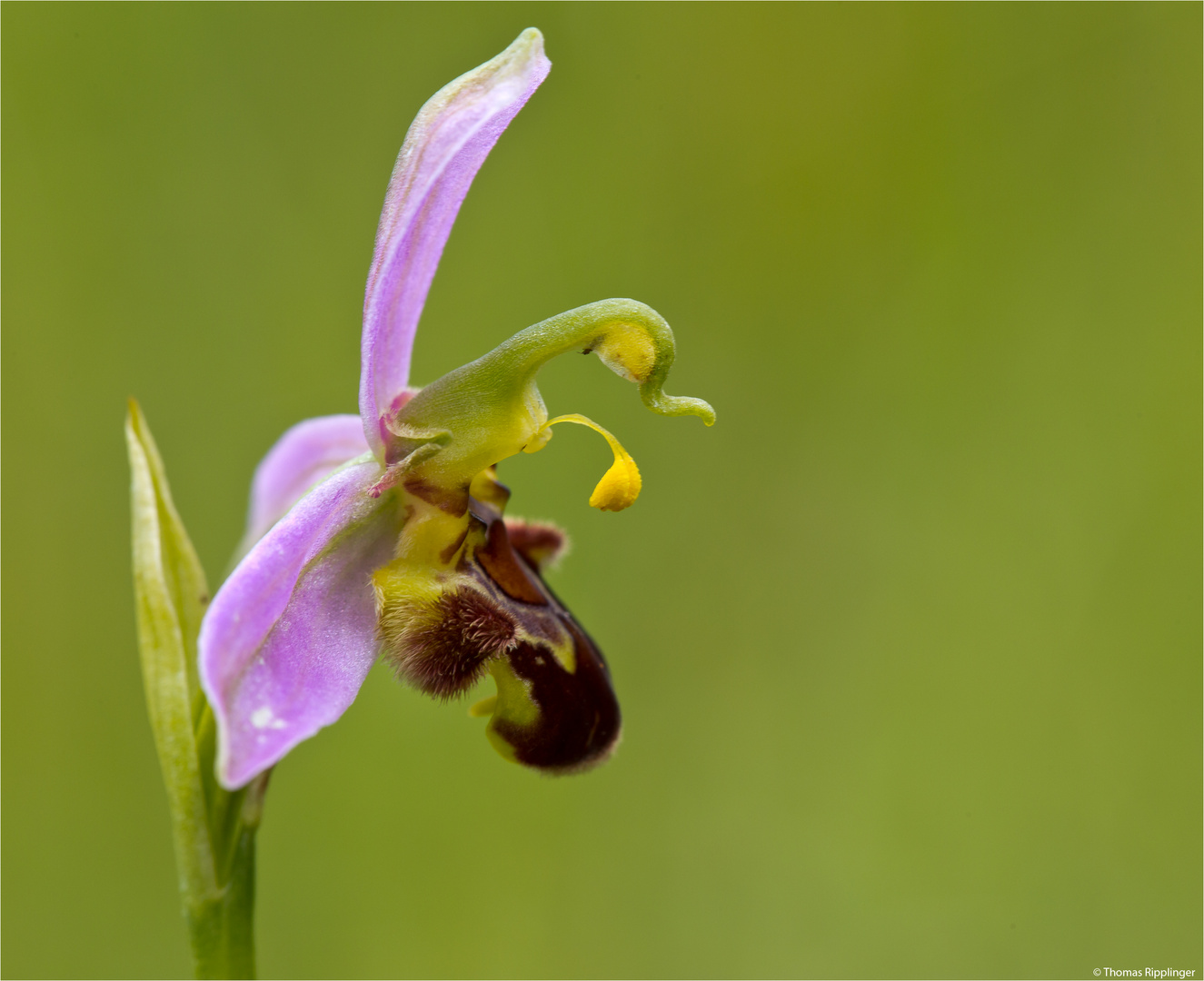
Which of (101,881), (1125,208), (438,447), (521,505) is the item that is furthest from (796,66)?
(101,881)

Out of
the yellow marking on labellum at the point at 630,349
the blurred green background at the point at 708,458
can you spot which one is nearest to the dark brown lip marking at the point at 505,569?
the yellow marking on labellum at the point at 630,349

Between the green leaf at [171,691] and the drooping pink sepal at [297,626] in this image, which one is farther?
the green leaf at [171,691]

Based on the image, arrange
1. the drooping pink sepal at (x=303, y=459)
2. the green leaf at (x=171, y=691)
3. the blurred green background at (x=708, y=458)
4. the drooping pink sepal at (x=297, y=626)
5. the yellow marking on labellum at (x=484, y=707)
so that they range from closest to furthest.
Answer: the drooping pink sepal at (x=297, y=626), the green leaf at (x=171, y=691), the yellow marking on labellum at (x=484, y=707), the drooping pink sepal at (x=303, y=459), the blurred green background at (x=708, y=458)

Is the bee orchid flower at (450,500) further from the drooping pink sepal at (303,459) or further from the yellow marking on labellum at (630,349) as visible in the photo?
the drooping pink sepal at (303,459)

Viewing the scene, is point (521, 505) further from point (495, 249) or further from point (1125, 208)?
point (1125, 208)

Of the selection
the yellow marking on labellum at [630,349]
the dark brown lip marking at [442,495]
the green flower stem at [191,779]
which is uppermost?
the yellow marking on labellum at [630,349]

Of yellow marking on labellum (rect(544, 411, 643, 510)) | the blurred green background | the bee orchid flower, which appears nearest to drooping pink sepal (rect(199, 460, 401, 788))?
the bee orchid flower

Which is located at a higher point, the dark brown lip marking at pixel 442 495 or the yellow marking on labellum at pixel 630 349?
the yellow marking on labellum at pixel 630 349
